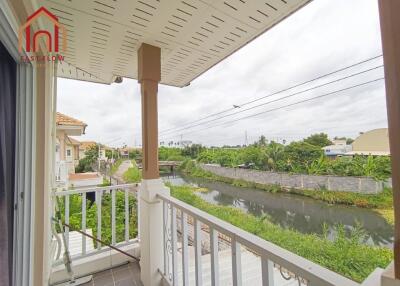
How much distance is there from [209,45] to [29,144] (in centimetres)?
138

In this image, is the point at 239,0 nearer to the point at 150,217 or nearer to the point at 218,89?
the point at 150,217

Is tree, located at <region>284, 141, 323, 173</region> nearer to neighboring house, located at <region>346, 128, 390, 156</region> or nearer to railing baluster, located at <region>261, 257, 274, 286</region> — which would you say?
neighboring house, located at <region>346, 128, 390, 156</region>

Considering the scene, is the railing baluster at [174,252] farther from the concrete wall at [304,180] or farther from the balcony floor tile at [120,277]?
the concrete wall at [304,180]

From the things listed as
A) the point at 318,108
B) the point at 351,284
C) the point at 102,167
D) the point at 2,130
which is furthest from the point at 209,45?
the point at 102,167

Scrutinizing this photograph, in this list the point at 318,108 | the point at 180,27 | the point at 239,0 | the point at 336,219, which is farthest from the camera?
the point at 318,108

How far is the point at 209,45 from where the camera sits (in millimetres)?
1532

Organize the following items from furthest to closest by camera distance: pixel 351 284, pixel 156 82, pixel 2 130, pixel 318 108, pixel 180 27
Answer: pixel 318 108
pixel 156 82
pixel 180 27
pixel 2 130
pixel 351 284

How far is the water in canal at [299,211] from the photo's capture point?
4.48 metres

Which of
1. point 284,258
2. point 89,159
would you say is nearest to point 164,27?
point 284,258

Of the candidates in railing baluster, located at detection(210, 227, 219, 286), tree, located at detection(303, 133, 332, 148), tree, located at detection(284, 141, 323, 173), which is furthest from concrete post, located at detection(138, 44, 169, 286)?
tree, located at detection(284, 141, 323, 173)

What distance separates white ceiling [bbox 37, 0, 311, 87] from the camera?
1122 mm

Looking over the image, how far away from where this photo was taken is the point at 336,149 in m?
5.95

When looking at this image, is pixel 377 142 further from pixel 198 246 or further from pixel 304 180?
pixel 304 180

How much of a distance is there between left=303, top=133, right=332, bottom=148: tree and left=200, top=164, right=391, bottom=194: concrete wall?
130 centimetres
